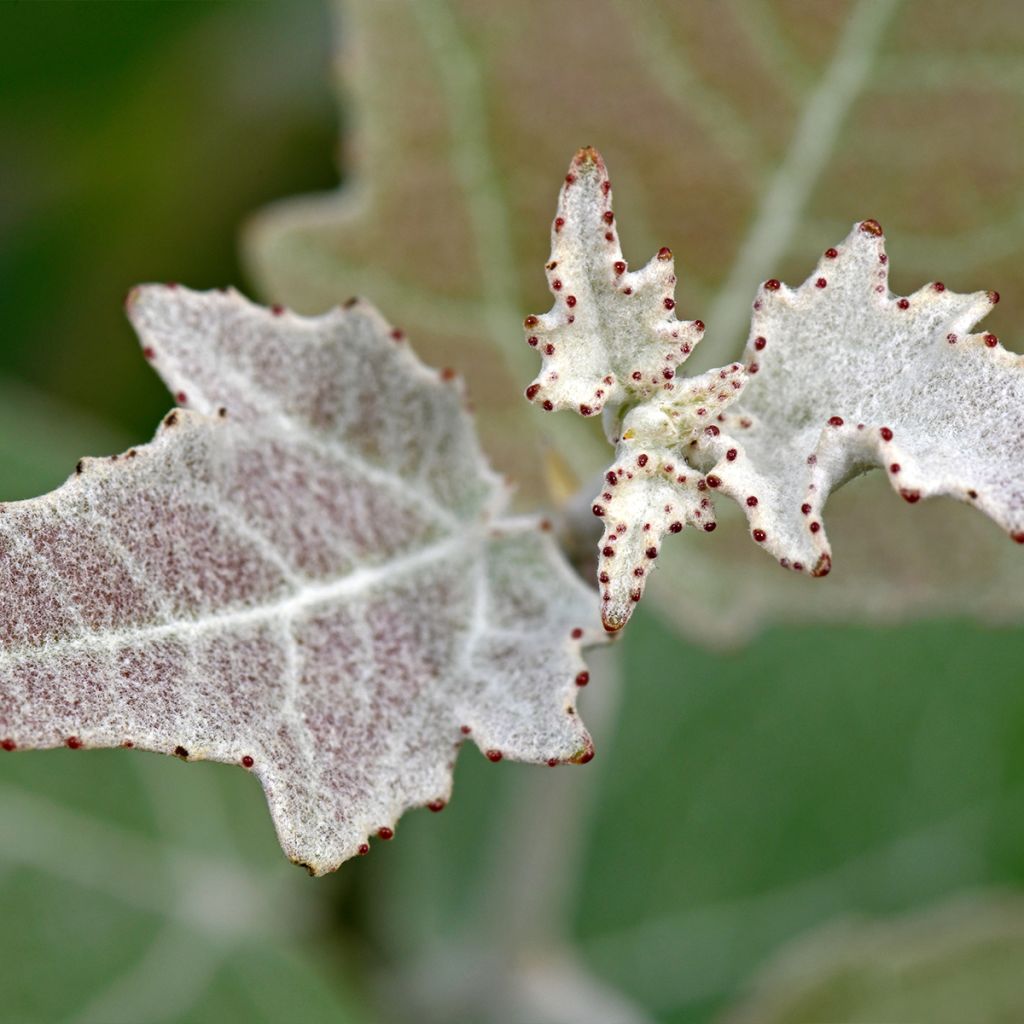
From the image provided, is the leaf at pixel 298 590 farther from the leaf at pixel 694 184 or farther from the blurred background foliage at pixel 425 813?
the blurred background foliage at pixel 425 813

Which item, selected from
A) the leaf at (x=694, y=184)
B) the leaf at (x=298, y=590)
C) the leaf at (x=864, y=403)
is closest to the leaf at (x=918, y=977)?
the leaf at (x=694, y=184)

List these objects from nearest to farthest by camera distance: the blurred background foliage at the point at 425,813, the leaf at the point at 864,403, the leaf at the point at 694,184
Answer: the leaf at the point at 864,403 < the leaf at the point at 694,184 < the blurred background foliage at the point at 425,813

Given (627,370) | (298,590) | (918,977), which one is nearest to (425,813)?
(918,977)

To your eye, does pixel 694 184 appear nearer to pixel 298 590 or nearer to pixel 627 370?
pixel 627 370

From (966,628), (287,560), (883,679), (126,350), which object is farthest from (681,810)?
(287,560)

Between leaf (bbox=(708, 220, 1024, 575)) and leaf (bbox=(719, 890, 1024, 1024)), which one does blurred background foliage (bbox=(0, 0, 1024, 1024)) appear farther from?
leaf (bbox=(708, 220, 1024, 575))

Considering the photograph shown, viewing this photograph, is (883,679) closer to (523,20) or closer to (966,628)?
(966,628)
